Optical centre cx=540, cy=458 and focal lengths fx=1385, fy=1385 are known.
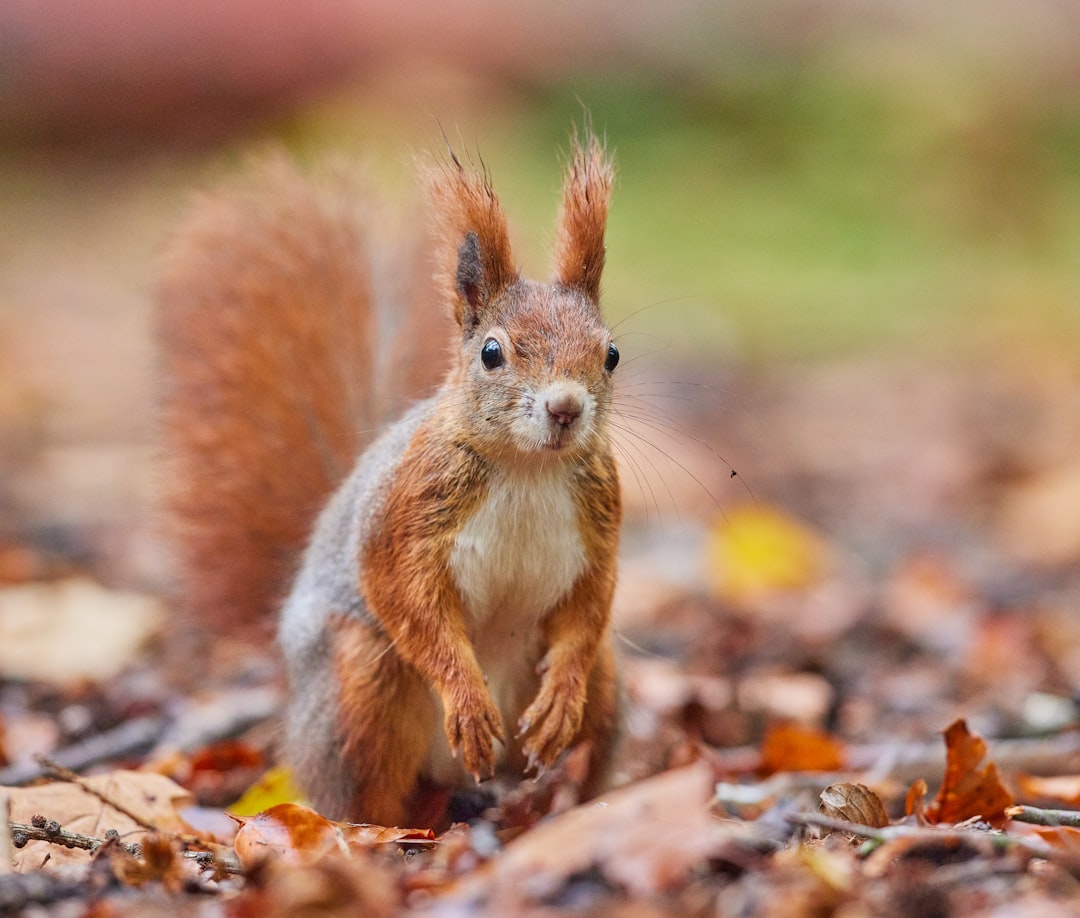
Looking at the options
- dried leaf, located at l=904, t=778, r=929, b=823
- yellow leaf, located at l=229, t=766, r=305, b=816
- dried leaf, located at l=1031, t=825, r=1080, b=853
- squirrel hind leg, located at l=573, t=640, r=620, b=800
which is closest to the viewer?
dried leaf, located at l=1031, t=825, r=1080, b=853

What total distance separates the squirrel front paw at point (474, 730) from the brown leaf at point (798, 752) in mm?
814

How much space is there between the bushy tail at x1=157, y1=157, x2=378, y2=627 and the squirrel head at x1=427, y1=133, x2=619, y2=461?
70 cm

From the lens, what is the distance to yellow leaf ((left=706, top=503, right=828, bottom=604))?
4.52 m

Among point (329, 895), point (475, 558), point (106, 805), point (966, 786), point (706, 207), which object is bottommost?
point (106, 805)

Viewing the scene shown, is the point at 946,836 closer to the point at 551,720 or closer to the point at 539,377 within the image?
the point at 551,720

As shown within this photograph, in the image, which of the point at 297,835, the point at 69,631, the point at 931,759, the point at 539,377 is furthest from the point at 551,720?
the point at 69,631

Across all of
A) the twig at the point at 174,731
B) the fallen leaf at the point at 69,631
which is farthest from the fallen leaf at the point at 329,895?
the fallen leaf at the point at 69,631

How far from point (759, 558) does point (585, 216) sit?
246 centimetres

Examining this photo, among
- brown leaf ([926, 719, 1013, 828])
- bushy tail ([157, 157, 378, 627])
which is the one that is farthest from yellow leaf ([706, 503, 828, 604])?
brown leaf ([926, 719, 1013, 828])

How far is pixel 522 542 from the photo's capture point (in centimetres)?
228

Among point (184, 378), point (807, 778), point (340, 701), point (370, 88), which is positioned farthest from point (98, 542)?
point (370, 88)

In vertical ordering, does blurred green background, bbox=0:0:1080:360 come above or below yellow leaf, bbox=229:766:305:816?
above

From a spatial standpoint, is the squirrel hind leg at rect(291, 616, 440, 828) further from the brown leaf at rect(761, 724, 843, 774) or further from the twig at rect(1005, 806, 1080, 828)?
the twig at rect(1005, 806, 1080, 828)

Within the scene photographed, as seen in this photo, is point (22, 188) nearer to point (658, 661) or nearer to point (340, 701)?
point (658, 661)
